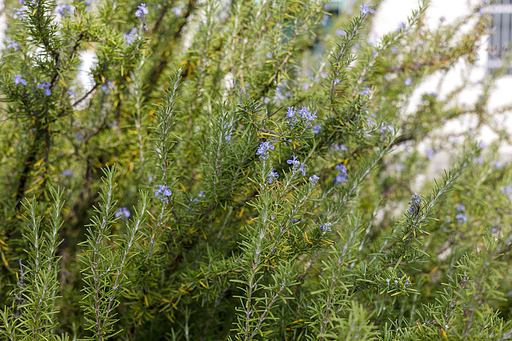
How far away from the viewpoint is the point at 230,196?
1109 millimetres

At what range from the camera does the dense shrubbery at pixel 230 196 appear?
90cm

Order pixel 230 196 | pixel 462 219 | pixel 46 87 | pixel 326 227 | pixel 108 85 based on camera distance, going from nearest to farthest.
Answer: pixel 326 227 < pixel 230 196 < pixel 46 87 < pixel 108 85 < pixel 462 219

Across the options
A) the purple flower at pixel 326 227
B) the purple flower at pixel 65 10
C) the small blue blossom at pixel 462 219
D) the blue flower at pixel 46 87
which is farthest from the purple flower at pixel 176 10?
the small blue blossom at pixel 462 219

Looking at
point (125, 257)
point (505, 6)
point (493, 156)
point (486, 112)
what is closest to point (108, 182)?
point (125, 257)

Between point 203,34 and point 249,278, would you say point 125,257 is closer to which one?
point 249,278

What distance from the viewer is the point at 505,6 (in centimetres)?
665

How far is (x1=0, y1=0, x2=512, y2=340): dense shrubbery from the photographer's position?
90 cm

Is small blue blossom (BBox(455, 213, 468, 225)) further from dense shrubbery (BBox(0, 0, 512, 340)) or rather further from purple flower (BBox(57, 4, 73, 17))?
purple flower (BBox(57, 4, 73, 17))

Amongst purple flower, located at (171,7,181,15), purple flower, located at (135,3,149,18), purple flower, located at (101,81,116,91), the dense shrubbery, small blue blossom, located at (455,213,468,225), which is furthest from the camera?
purple flower, located at (171,7,181,15)

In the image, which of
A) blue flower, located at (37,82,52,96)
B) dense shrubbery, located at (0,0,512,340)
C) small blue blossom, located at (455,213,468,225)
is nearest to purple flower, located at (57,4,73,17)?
dense shrubbery, located at (0,0,512,340)

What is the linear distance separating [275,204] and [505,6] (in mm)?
8167

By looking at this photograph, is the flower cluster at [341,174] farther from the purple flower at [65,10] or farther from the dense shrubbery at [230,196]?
the purple flower at [65,10]

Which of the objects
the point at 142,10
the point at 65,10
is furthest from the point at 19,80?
the point at 142,10

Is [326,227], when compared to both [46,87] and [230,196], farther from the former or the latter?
[46,87]
